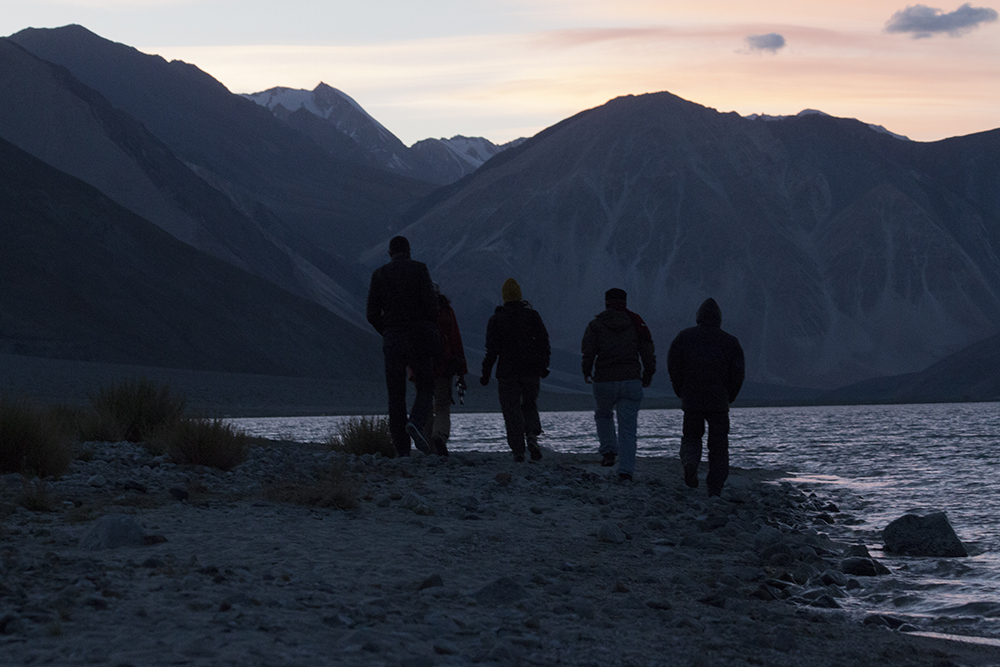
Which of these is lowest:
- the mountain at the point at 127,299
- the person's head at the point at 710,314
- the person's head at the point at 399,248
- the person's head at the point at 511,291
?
the person's head at the point at 710,314

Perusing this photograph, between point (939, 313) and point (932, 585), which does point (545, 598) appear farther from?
point (939, 313)

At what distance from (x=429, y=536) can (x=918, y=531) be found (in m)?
4.41

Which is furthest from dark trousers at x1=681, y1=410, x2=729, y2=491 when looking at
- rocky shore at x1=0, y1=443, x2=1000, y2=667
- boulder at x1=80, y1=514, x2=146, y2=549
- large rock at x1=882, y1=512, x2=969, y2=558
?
boulder at x1=80, y1=514, x2=146, y2=549

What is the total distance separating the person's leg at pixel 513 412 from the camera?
11.3 metres

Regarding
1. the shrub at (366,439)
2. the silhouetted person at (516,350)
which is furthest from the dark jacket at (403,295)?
the shrub at (366,439)

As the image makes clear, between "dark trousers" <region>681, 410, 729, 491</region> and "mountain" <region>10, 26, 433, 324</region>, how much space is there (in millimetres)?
137886

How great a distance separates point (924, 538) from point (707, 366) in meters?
2.28

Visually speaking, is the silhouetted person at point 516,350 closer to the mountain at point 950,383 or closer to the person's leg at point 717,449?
the person's leg at point 717,449

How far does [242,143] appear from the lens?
551 ft

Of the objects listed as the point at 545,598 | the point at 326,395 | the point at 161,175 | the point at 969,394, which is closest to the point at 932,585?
the point at 545,598

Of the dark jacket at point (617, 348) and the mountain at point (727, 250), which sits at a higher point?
the mountain at point (727, 250)

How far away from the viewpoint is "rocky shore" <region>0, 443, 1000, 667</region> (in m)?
4.53

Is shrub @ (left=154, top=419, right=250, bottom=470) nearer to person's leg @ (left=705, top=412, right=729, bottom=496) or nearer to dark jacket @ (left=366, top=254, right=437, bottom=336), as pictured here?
dark jacket @ (left=366, top=254, right=437, bottom=336)

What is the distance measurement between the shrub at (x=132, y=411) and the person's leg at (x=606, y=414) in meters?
4.17
